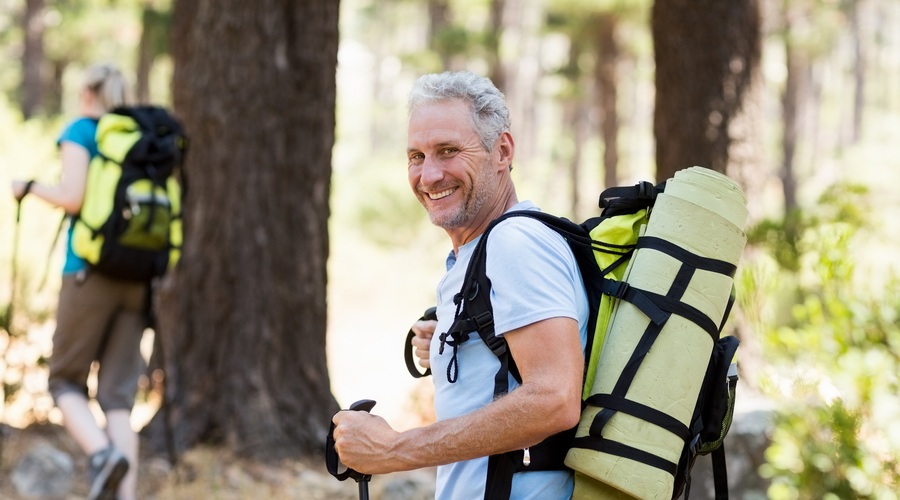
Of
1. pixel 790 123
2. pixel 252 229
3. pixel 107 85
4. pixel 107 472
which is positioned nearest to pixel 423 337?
pixel 107 472

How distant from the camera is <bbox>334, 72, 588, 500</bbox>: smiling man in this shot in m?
1.77

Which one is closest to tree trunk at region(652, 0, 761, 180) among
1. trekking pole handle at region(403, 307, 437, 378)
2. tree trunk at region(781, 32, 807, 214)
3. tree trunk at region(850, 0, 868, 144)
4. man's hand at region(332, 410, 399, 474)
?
trekking pole handle at region(403, 307, 437, 378)

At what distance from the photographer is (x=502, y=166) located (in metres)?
2.10

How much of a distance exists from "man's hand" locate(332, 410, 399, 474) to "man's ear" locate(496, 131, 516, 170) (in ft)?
1.97

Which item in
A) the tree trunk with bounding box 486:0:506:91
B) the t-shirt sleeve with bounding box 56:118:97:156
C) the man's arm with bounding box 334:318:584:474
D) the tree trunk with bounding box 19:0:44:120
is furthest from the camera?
the tree trunk with bounding box 19:0:44:120

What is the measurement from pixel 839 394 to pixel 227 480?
3.21 metres

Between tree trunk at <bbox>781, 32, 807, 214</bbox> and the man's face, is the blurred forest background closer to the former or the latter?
tree trunk at <bbox>781, 32, 807, 214</bbox>

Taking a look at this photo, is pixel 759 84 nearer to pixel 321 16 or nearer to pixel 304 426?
pixel 321 16

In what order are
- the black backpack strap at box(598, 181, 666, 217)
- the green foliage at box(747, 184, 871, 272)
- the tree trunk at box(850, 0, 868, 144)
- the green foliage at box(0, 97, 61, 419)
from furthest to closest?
the tree trunk at box(850, 0, 868, 144) → the green foliage at box(747, 184, 871, 272) → the green foliage at box(0, 97, 61, 419) → the black backpack strap at box(598, 181, 666, 217)

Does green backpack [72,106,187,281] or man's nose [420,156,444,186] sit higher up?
man's nose [420,156,444,186]

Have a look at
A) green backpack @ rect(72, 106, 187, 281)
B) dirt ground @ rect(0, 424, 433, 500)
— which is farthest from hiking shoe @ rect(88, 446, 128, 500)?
green backpack @ rect(72, 106, 187, 281)

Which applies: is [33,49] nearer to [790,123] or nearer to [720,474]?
[790,123]

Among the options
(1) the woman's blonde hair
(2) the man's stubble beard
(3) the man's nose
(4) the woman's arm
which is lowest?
(4) the woman's arm

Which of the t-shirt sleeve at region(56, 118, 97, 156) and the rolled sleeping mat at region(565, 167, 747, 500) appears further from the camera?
the t-shirt sleeve at region(56, 118, 97, 156)
